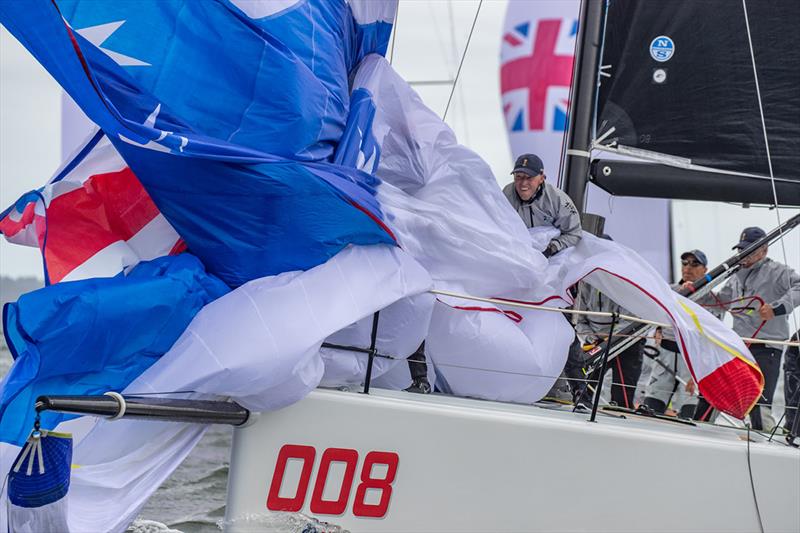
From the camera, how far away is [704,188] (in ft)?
17.0

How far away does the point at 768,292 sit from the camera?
5.49 meters

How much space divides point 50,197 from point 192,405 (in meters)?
0.84

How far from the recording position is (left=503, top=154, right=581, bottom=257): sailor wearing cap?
433cm

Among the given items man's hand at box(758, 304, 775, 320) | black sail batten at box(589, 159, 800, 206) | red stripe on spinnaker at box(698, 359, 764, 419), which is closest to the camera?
red stripe on spinnaker at box(698, 359, 764, 419)

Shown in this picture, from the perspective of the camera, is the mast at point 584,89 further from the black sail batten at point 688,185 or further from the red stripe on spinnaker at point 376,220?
the red stripe on spinnaker at point 376,220

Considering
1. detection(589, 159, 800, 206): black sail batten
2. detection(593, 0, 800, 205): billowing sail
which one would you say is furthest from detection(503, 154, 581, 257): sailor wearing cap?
detection(593, 0, 800, 205): billowing sail

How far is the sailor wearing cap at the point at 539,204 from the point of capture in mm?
4332

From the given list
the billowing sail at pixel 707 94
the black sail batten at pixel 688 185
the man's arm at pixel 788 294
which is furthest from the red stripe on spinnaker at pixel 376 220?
the man's arm at pixel 788 294

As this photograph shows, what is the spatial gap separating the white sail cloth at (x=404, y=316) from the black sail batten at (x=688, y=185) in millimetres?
892

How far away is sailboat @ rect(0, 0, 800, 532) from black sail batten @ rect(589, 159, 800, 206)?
4.57ft

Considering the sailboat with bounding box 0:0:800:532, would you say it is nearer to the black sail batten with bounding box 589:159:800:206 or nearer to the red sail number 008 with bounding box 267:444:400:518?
the red sail number 008 with bounding box 267:444:400:518

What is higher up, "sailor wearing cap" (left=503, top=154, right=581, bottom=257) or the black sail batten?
the black sail batten

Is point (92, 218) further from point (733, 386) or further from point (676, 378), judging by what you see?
point (676, 378)

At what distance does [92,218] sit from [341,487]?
1.07m
